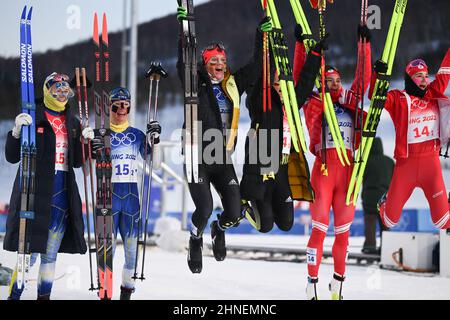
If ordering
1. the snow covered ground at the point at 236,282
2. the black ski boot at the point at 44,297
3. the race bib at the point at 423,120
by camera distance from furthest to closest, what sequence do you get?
the snow covered ground at the point at 236,282 → the race bib at the point at 423,120 → the black ski boot at the point at 44,297

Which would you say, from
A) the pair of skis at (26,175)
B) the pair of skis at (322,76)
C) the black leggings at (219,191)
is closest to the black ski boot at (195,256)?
the black leggings at (219,191)

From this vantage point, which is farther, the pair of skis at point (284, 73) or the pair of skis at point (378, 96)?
the pair of skis at point (378, 96)

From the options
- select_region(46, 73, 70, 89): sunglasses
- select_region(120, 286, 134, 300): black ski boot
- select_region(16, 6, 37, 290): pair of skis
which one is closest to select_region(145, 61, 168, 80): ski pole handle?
select_region(46, 73, 70, 89): sunglasses

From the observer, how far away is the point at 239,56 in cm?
895

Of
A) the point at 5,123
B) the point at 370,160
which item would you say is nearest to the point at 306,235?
the point at 370,160

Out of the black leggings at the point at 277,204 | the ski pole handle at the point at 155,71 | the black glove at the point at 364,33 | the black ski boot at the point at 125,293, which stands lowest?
the black ski boot at the point at 125,293

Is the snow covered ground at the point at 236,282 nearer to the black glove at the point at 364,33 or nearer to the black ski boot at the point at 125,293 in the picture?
the black ski boot at the point at 125,293

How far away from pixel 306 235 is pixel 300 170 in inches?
260

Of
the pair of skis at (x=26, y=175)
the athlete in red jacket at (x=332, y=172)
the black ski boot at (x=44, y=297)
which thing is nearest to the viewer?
the pair of skis at (x=26, y=175)

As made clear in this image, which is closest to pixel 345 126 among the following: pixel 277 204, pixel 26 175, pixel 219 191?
pixel 277 204

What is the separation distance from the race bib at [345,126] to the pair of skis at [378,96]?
137 millimetres

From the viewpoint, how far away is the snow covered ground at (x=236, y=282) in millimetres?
5113

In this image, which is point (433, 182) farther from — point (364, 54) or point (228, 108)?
point (228, 108)

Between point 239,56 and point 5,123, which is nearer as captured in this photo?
point 5,123
